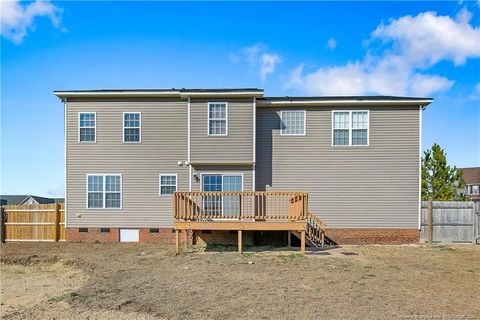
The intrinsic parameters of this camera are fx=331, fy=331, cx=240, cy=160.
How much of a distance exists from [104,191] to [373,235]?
10944 millimetres

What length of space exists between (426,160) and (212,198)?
1582cm

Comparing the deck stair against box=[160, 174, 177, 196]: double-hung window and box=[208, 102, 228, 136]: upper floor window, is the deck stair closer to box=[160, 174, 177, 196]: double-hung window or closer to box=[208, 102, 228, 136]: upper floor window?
box=[208, 102, 228, 136]: upper floor window

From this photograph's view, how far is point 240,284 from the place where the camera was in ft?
24.2

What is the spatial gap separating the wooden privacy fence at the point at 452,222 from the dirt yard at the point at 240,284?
4.69 feet

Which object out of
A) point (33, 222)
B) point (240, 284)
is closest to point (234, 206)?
point (240, 284)

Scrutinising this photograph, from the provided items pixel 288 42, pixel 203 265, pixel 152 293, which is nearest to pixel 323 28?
pixel 288 42

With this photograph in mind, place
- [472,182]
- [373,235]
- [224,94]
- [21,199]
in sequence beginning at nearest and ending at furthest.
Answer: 1. [224,94]
2. [373,235]
3. [21,199]
4. [472,182]

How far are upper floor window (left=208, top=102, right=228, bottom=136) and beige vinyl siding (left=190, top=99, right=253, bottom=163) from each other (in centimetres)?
12

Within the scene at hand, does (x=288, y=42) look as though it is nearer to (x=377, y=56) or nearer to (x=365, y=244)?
(x=377, y=56)

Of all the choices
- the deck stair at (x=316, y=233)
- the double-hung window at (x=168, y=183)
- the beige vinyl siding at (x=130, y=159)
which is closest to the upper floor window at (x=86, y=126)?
the beige vinyl siding at (x=130, y=159)

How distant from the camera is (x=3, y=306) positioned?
20.5 ft

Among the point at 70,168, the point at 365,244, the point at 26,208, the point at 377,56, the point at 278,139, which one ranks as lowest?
the point at 365,244

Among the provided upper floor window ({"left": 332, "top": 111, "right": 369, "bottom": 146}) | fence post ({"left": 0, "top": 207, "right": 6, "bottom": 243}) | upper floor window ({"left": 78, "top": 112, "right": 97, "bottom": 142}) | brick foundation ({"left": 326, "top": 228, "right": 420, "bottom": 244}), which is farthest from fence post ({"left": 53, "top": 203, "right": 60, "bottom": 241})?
upper floor window ({"left": 332, "top": 111, "right": 369, "bottom": 146})

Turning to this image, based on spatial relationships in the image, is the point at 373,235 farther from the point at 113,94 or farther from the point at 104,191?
the point at 113,94
